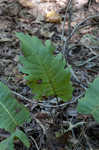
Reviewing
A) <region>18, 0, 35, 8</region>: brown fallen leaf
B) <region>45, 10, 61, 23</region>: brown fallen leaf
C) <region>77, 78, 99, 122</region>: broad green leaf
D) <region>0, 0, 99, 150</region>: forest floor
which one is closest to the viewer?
<region>77, 78, 99, 122</region>: broad green leaf

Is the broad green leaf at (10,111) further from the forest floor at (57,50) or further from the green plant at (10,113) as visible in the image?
the forest floor at (57,50)

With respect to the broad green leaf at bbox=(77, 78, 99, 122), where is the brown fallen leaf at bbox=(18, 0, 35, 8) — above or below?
above

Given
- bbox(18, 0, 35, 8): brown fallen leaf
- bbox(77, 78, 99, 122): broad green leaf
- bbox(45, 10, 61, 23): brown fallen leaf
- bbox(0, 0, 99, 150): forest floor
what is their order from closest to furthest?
1. bbox(77, 78, 99, 122): broad green leaf
2. bbox(0, 0, 99, 150): forest floor
3. bbox(45, 10, 61, 23): brown fallen leaf
4. bbox(18, 0, 35, 8): brown fallen leaf

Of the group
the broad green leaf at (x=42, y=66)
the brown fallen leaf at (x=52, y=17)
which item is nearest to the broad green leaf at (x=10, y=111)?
the broad green leaf at (x=42, y=66)

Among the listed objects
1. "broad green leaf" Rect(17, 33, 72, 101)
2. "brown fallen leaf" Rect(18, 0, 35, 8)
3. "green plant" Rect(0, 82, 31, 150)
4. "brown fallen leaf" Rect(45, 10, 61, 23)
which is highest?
"brown fallen leaf" Rect(18, 0, 35, 8)

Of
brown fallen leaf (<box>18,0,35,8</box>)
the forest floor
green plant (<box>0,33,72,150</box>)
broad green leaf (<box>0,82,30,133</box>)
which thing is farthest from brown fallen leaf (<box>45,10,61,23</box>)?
broad green leaf (<box>0,82,30,133</box>)

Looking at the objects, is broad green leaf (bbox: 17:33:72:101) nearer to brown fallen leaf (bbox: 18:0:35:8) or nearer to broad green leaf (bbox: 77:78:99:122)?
broad green leaf (bbox: 77:78:99:122)

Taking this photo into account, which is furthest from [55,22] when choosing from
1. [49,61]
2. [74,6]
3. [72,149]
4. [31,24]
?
[72,149]
